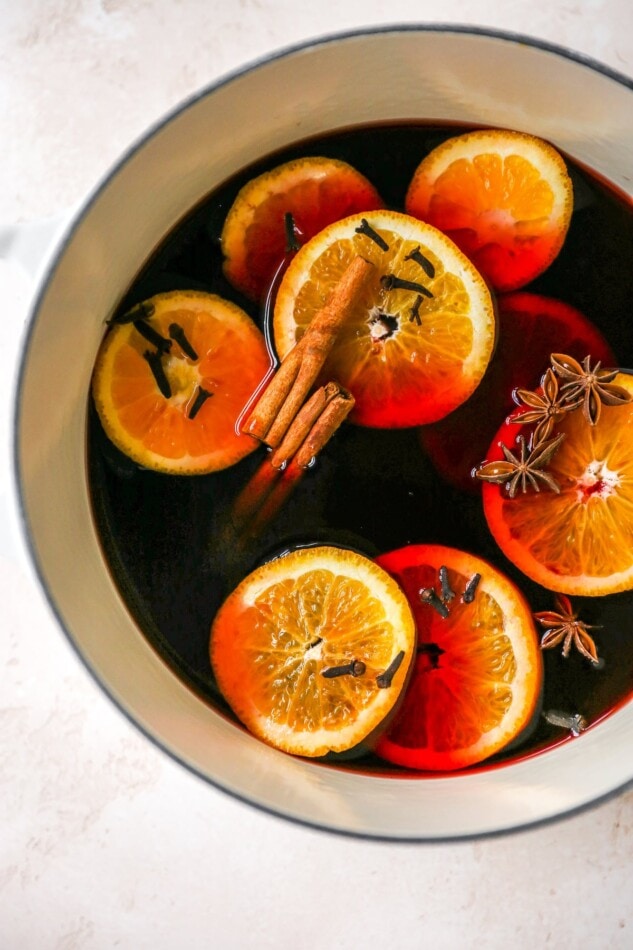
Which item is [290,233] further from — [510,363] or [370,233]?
[510,363]

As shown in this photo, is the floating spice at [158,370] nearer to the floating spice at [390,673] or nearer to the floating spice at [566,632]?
the floating spice at [390,673]

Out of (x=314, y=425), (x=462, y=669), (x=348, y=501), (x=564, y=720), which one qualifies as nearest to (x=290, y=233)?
(x=314, y=425)

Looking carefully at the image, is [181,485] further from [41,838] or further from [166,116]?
[41,838]

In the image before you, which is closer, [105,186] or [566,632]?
[105,186]

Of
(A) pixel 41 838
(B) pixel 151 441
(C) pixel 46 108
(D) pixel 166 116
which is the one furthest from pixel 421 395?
(A) pixel 41 838

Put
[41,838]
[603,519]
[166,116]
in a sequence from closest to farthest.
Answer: [166,116], [603,519], [41,838]

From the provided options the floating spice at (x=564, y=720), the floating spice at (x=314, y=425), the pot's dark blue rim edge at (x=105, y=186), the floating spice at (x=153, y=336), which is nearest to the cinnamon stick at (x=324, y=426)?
the floating spice at (x=314, y=425)
